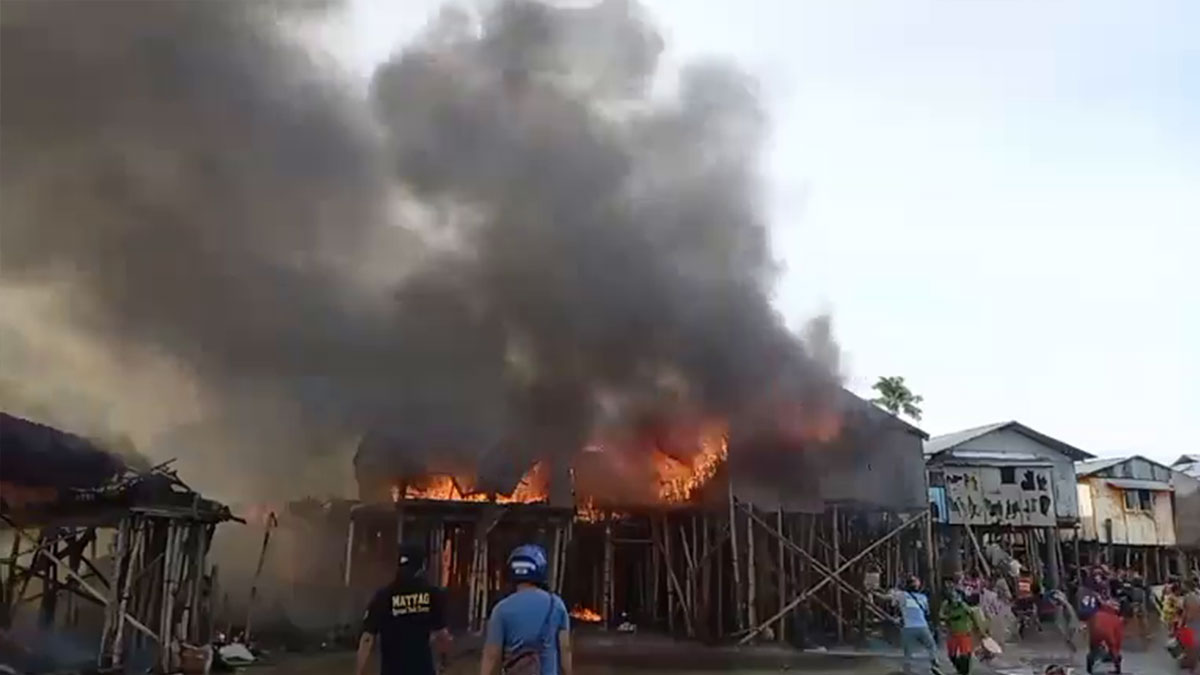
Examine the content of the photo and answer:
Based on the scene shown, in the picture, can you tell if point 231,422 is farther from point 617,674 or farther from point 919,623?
point 919,623

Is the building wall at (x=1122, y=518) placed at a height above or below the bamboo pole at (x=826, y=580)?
above

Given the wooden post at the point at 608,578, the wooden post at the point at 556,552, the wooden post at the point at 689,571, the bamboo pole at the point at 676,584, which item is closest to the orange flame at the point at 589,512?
the wooden post at the point at 608,578

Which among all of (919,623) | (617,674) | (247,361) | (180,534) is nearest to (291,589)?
(247,361)

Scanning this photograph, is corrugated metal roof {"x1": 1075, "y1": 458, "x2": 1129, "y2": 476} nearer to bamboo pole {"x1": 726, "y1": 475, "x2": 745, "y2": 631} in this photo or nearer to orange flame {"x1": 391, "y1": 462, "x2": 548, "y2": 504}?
bamboo pole {"x1": 726, "y1": 475, "x2": 745, "y2": 631}

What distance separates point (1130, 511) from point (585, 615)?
22.5 m

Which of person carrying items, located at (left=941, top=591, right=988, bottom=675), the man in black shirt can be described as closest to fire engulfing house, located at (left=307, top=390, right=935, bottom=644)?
person carrying items, located at (left=941, top=591, right=988, bottom=675)

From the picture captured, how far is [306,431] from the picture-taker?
67.1 feet

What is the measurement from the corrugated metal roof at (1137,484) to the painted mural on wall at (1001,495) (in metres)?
5.71

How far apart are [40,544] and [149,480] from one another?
139 cm

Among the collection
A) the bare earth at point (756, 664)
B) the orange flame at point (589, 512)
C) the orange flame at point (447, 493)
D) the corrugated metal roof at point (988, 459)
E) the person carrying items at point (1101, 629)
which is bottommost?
the bare earth at point (756, 664)

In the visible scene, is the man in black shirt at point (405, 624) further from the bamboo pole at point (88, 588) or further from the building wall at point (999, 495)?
the building wall at point (999, 495)

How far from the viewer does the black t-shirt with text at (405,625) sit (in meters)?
5.53

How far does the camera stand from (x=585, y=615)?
21.7 meters

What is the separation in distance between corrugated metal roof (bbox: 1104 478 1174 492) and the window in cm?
18
